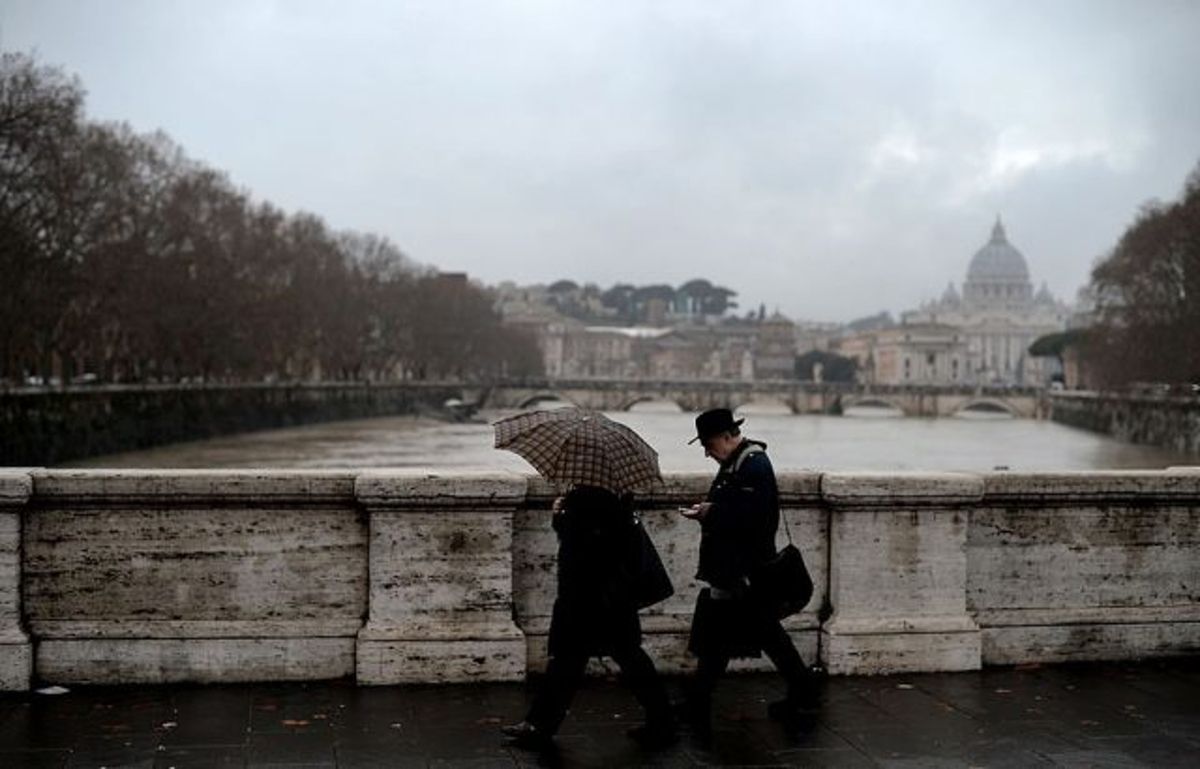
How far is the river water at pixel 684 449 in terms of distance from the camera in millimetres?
54281

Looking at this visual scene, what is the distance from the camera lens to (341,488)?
27.2ft

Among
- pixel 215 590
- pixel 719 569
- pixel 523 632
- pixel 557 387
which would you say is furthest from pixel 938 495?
pixel 557 387

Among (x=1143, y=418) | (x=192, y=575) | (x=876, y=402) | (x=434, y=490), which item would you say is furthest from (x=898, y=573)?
(x=876, y=402)

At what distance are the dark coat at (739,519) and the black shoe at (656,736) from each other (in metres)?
0.76

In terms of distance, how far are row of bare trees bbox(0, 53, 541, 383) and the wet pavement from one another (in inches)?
1565

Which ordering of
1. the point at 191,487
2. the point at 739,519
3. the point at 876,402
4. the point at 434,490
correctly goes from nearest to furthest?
the point at 739,519 < the point at 191,487 < the point at 434,490 < the point at 876,402

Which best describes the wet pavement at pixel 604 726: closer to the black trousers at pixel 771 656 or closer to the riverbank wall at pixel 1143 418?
the black trousers at pixel 771 656

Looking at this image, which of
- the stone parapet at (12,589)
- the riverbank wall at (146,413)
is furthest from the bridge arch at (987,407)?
the stone parapet at (12,589)

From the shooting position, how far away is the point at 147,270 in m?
59.1

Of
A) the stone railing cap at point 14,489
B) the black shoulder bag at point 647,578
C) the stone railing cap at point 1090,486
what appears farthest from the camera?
the stone railing cap at point 1090,486

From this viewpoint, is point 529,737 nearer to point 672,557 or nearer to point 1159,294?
point 672,557

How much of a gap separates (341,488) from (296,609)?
0.70m

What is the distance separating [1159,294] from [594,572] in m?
67.2

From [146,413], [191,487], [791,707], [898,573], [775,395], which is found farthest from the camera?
[775,395]
